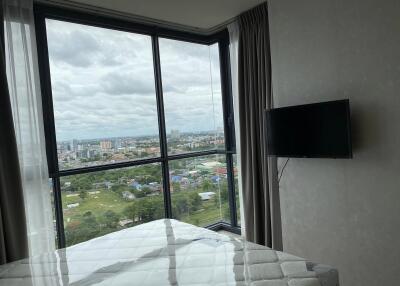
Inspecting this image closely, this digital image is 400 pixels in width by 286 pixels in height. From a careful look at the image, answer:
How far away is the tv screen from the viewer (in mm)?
2227

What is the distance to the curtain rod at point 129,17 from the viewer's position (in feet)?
9.46

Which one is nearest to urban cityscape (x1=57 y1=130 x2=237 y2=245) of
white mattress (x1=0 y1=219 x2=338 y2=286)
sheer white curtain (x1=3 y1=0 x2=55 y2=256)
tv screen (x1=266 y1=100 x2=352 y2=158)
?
sheer white curtain (x1=3 y1=0 x2=55 y2=256)

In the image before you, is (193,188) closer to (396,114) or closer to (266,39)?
(266,39)

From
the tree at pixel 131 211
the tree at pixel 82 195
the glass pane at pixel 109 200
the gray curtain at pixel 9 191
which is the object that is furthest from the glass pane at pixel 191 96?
the gray curtain at pixel 9 191

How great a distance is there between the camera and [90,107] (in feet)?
10.4

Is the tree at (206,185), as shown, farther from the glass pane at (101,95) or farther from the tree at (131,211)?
the tree at (131,211)

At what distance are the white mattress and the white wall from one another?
795mm

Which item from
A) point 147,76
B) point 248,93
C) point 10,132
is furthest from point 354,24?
point 10,132

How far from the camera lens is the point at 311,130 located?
244 cm

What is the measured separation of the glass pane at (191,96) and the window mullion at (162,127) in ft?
0.24

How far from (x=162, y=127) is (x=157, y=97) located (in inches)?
14.4

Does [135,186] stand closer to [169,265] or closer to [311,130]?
[169,265]

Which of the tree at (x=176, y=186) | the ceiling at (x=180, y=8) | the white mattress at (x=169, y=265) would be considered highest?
the ceiling at (x=180, y=8)

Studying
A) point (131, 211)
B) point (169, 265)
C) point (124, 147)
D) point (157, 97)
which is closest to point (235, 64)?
point (157, 97)
